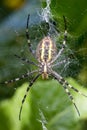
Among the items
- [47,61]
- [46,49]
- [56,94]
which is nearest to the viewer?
[46,49]

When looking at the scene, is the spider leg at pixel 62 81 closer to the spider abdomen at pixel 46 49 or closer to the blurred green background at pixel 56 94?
the blurred green background at pixel 56 94

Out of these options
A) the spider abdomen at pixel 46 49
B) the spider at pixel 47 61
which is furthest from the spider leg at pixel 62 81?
the spider abdomen at pixel 46 49

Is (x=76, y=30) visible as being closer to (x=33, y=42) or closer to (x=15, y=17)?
(x=33, y=42)

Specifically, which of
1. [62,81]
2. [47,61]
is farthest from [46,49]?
[62,81]

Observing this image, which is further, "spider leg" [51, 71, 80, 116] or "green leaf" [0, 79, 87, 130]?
"spider leg" [51, 71, 80, 116]

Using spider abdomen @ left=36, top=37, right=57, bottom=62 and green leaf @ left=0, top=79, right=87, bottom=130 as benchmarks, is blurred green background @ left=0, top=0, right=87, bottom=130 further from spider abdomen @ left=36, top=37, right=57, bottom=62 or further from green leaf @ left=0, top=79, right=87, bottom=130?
spider abdomen @ left=36, top=37, right=57, bottom=62

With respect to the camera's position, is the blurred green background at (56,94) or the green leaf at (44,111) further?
the green leaf at (44,111)

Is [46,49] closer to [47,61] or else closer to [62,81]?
[47,61]

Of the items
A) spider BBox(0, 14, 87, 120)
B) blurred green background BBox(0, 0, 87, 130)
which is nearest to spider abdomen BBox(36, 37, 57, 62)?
spider BBox(0, 14, 87, 120)
